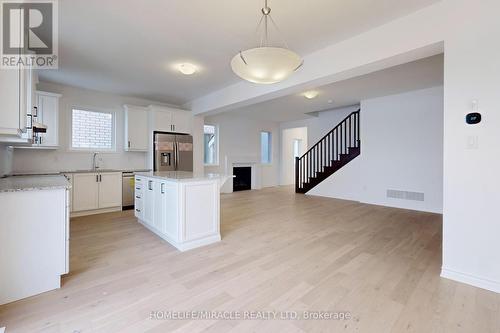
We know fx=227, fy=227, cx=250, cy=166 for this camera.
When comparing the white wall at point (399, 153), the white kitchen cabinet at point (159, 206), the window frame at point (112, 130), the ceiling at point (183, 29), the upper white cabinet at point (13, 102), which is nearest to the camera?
the upper white cabinet at point (13, 102)

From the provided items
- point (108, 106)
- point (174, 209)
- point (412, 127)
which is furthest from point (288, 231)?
point (108, 106)

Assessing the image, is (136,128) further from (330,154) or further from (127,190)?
(330,154)

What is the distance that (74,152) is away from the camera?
4801 mm

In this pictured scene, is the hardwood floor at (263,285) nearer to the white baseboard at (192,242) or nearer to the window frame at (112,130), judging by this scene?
the white baseboard at (192,242)

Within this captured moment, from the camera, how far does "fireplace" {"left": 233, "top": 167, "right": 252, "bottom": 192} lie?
316 inches

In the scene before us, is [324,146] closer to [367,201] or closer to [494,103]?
[367,201]

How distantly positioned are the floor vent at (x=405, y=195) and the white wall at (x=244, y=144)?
435cm

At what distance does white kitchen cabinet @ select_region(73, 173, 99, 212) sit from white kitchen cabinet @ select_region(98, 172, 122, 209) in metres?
0.09

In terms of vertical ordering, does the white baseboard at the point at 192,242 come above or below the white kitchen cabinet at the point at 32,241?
below

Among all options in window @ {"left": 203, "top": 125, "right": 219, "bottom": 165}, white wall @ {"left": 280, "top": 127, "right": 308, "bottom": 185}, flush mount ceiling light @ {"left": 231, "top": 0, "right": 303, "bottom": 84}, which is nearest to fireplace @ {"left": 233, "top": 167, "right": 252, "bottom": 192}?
window @ {"left": 203, "top": 125, "right": 219, "bottom": 165}

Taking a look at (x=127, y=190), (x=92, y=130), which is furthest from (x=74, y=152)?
(x=127, y=190)

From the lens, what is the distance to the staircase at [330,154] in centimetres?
655

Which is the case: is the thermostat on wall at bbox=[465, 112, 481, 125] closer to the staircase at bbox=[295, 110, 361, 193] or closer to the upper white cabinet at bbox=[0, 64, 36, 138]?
the upper white cabinet at bbox=[0, 64, 36, 138]

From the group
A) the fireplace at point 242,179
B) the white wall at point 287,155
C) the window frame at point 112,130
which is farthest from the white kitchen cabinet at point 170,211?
the white wall at point 287,155
